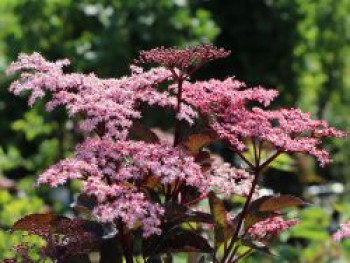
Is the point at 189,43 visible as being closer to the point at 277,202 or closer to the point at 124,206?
the point at 277,202

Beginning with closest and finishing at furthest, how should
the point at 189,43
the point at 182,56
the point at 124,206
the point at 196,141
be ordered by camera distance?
the point at 124,206
the point at 182,56
the point at 196,141
the point at 189,43

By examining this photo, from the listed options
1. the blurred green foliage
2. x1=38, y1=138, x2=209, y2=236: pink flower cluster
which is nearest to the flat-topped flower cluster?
x1=38, y1=138, x2=209, y2=236: pink flower cluster

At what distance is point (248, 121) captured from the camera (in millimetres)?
1660

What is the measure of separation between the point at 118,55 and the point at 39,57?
11.6 feet

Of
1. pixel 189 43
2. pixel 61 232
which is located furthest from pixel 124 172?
pixel 189 43

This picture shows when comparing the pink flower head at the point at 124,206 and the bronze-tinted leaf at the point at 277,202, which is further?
the bronze-tinted leaf at the point at 277,202

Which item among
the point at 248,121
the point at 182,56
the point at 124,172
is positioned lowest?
the point at 124,172

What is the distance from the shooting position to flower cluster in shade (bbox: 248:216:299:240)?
1.79 m

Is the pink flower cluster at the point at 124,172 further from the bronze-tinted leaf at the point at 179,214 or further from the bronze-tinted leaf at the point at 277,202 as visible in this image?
the bronze-tinted leaf at the point at 277,202

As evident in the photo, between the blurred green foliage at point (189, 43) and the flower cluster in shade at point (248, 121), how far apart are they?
1.68 meters

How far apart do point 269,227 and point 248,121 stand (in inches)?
10.4

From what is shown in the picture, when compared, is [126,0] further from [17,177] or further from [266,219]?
[266,219]

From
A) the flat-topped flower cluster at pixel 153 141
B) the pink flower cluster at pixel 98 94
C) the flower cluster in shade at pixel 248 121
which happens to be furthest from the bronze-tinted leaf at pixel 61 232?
the flower cluster in shade at pixel 248 121

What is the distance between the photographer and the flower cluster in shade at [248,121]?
1637 mm
